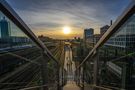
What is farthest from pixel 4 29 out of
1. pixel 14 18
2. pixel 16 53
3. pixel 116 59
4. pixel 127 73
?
pixel 127 73

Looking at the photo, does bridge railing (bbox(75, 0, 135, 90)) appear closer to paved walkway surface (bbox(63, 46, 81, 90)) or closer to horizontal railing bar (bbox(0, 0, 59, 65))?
horizontal railing bar (bbox(0, 0, 59, 65))

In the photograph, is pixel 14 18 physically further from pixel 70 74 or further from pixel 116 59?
pixel 70 74

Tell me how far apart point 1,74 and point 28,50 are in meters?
0.69

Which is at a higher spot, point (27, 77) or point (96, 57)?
point (96, 57)

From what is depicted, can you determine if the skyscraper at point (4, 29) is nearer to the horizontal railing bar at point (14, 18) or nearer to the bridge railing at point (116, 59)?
the horizontal railing bar at point (14, 18)

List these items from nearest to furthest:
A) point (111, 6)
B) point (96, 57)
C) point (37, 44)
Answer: point (37, 44)
point (96, 57)
point (111, 6)

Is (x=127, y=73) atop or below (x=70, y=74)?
→ atop

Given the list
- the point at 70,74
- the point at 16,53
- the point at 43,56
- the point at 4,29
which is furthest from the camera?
the point at 70,74

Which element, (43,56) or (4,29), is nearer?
(4,29)

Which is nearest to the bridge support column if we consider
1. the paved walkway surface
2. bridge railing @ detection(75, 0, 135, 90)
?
bridge railing @ detection(75, 0, 135, 90)

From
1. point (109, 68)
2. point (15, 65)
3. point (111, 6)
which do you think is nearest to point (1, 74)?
point (15, 65)

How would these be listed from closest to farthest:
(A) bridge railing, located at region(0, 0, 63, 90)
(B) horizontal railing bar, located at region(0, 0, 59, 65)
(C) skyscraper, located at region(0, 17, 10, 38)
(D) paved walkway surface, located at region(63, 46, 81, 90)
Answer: (B) horizontal railing bar, located at region(0, 0, 59, 65), (A) bridge railing, located at region(0, 0, 63, 90), (C) skyscraper, located at region(0, 17, 10, 38), (D) paved walkway surface, located at region(63, 46, 81, 90)

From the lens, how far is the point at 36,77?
192cm

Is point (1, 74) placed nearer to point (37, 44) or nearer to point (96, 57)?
point (37, 44)
